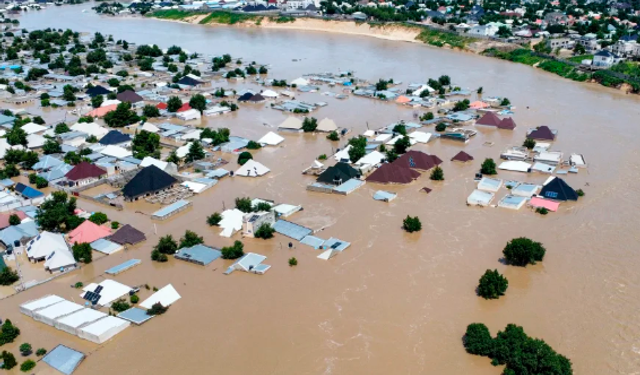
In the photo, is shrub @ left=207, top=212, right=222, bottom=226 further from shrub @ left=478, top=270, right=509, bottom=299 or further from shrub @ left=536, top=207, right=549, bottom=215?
shrub @ left=536, top=207, right=549, bottom=215

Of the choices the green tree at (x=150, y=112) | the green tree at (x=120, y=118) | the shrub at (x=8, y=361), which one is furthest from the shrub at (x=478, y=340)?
the green tree at (x=150, y=112)

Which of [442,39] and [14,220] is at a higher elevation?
[442,39]

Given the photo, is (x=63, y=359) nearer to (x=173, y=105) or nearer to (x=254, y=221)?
(x=254, y=221)

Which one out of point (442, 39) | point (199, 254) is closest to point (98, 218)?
point (199, 254)

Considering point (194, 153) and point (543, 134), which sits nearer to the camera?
point (194, 153)

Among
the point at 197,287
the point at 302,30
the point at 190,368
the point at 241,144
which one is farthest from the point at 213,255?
the point at 302,30

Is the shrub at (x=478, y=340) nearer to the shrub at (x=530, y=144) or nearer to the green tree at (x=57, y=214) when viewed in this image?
the green tree at (x=57, y=214)
